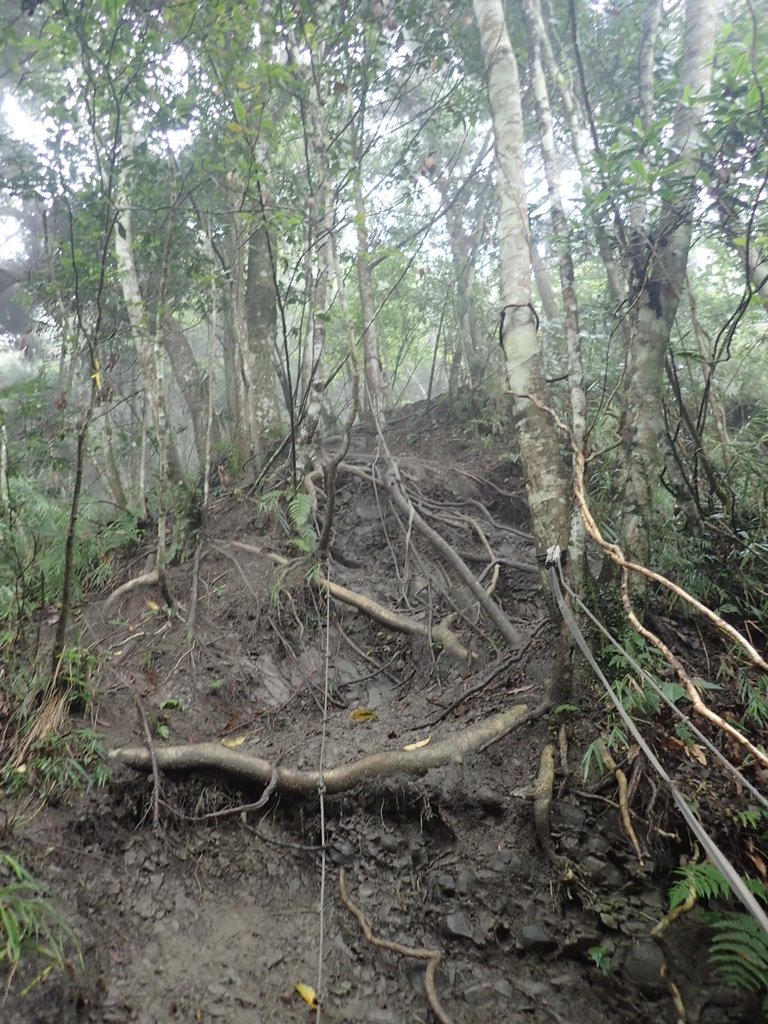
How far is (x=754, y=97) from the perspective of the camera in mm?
3537

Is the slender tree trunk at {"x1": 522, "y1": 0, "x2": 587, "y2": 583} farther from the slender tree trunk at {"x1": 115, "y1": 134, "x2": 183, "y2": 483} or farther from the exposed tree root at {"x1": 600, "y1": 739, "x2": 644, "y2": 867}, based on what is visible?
the slender tree trunk at {"x1": 115, "y1": 134, "x2": 183, "y2": 483}

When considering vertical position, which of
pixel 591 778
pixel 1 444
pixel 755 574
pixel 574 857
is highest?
pixel 1 444

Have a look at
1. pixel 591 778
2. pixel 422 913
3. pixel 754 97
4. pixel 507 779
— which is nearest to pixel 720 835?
pixel 591 778

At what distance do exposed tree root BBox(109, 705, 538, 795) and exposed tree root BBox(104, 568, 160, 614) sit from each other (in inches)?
70.8

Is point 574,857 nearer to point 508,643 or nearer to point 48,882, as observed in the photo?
point 508,643

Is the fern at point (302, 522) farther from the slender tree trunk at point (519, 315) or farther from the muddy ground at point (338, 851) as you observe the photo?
the slender tree trunk at point (519, 315)

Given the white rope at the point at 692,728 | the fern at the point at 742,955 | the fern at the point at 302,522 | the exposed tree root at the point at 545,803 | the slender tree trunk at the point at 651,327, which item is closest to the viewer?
the white rope at the point at 692,728

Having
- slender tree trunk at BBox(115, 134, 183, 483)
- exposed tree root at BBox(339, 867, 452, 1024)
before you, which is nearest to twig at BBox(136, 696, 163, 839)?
exposed tree root at BBox(339, 867, 452, 1024)

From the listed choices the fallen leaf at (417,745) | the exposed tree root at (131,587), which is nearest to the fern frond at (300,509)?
the exposed tree root at (131,587)

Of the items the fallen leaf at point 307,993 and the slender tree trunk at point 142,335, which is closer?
the fallen leaf at point 307,993

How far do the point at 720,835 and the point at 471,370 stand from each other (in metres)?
7.10

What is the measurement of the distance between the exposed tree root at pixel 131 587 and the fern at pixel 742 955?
4.33 m

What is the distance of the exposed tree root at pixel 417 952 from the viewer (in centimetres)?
252

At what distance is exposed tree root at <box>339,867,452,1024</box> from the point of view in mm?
2523
